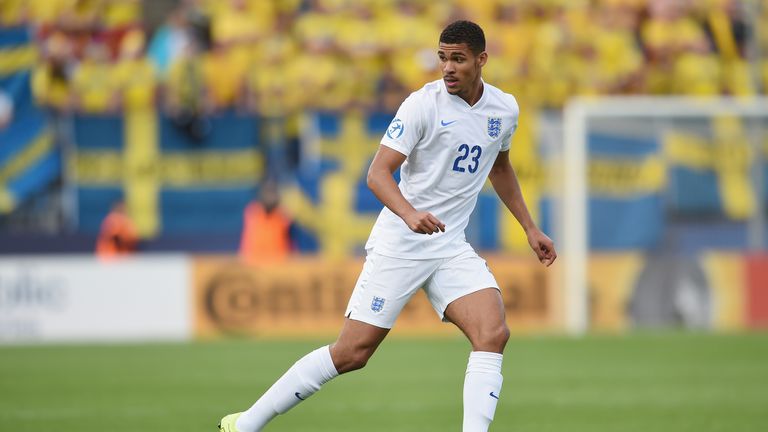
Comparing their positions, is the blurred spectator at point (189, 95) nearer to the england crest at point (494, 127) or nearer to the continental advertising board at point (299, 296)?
the continental advertising board at point (299, 296)

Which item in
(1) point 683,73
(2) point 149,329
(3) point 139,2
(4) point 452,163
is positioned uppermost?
(3) point 139,2

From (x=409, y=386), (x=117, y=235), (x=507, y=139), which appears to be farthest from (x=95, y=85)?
(x=507, y=139)

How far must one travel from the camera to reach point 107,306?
638 inches

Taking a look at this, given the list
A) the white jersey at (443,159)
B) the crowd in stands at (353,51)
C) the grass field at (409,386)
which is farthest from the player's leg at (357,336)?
the crowd in stands at (353,51)

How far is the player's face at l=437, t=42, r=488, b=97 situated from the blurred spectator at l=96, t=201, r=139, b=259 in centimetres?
1112

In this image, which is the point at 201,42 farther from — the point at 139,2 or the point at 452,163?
the point at 452,163

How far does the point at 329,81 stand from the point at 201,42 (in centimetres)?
200

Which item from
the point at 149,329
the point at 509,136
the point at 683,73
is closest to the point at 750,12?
the point at 683,73

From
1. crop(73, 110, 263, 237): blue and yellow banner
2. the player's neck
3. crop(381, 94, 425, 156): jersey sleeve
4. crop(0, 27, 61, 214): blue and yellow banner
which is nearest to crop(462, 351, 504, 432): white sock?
crop(381, 94, 425, 156): jersey sleeve

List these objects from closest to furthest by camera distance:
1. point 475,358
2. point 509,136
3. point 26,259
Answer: point 475,358, point 509,136, point 26,259

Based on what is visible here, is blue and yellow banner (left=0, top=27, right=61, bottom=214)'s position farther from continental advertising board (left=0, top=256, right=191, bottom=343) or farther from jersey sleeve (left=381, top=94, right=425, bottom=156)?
jersey sleeve (left=381, top=94, right=425, bottom=156)

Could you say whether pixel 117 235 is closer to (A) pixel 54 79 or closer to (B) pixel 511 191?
(A) pixel 54 79

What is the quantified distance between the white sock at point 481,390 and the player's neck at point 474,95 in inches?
47.6

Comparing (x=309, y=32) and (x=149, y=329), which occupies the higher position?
(x=309, y=32)
